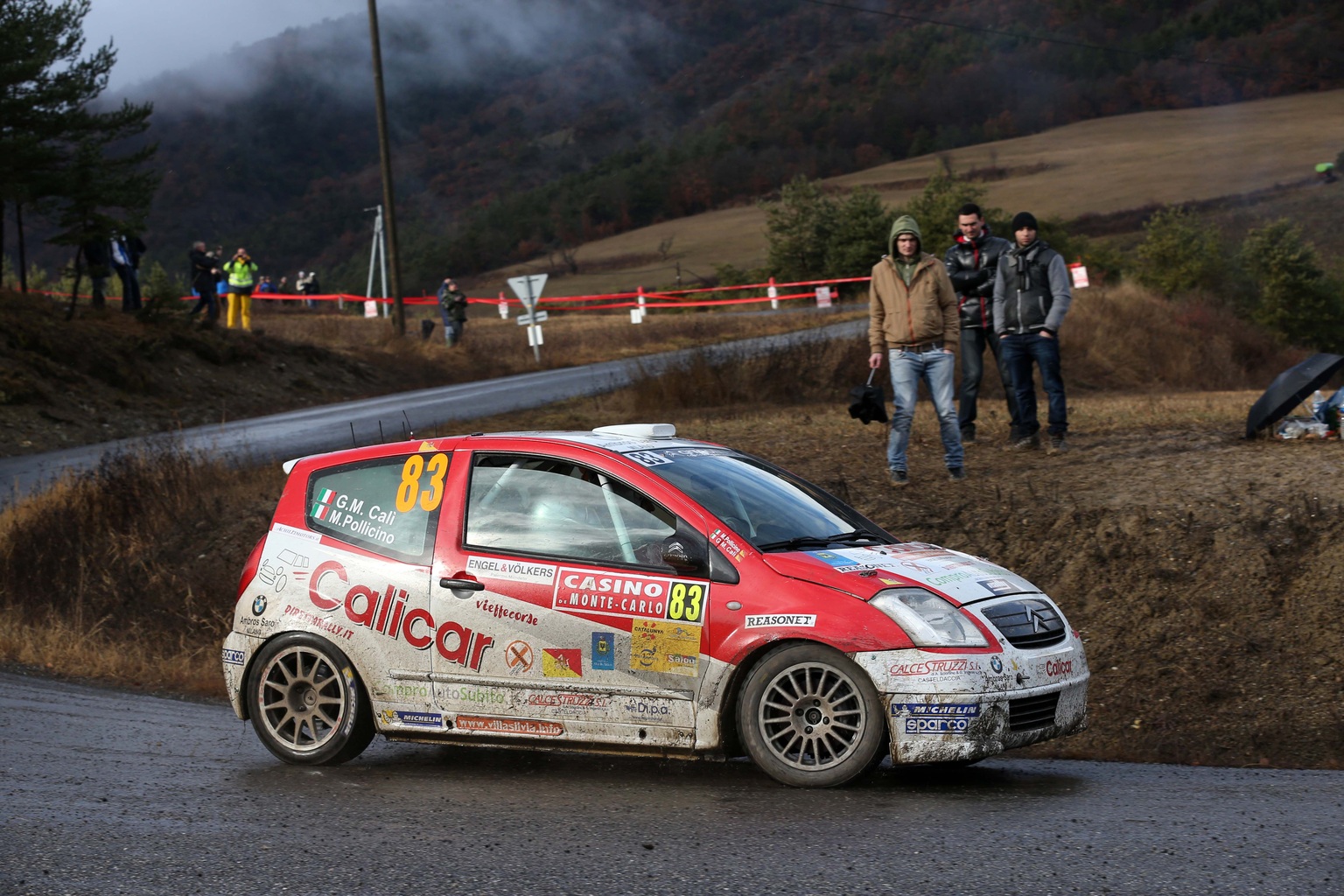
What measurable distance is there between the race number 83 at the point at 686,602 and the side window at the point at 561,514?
0.53 feet

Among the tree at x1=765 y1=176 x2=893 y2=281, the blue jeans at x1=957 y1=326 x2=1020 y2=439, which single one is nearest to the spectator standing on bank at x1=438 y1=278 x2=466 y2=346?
the tree at x1=765 y1=176 x2=893 y2=281

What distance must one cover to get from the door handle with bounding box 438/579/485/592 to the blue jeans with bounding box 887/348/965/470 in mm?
5179

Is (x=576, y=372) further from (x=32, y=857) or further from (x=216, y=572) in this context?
(x=32, y=857)

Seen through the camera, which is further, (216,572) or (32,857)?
(216,572)

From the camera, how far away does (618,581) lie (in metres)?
6.55

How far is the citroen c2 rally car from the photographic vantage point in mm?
6078

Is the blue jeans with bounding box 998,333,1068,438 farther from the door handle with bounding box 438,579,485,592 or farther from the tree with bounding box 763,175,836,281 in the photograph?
the tree with bounding box 763,175,836,281

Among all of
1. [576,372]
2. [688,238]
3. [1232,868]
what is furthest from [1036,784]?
[688,238]

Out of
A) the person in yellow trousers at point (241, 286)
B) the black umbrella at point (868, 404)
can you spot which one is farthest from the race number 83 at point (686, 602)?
the person in yellow trousers at point (241, 286)

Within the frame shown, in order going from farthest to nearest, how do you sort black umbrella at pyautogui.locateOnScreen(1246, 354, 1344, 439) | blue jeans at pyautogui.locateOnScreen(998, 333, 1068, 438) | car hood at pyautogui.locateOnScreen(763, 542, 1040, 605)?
black umbrella at pyautogui.locateOnScreen(1246, 354, 1344, 439) → blue jeans at pyautogui.locateOnScreen(998, 333, 1068, 438) → car hood at pyautogui.locateOnScreen(763, 542, 1040, 605)

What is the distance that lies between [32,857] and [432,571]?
2.25 m

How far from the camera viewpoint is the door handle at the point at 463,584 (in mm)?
6816

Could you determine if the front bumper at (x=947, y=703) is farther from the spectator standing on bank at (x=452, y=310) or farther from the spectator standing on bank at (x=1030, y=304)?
the spectator standing on bank at (x=452, y=310)

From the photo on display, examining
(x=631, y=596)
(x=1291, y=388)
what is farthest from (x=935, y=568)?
(x=1291, y=388)
